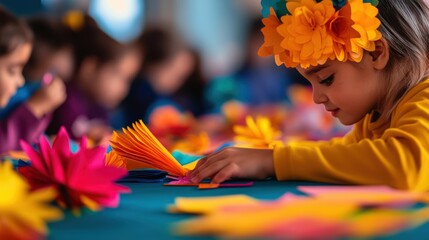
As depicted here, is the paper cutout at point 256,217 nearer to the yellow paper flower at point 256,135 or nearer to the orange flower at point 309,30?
the orange flower at point 309,30

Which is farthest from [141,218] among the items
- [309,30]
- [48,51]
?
[48,51]

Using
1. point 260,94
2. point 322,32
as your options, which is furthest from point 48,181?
point 260,94

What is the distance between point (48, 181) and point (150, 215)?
20 cm

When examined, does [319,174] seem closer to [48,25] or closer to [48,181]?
[48,181]

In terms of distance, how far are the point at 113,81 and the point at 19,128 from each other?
1484 mm

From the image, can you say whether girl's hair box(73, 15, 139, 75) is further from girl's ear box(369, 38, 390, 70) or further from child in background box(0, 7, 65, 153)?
girl's ear box(369, 38, 390, 70)

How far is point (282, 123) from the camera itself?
10.3ft

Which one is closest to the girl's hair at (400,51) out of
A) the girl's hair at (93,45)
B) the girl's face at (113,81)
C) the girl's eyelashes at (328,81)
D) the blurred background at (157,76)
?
the girl's eyelashes at (328,81)

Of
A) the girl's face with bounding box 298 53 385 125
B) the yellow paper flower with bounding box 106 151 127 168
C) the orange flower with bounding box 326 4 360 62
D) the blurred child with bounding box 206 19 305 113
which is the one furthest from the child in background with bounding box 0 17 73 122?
the orange flower with bounding box 326 4 360 62

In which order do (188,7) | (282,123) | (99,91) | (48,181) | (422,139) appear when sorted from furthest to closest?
(188,7)
(99,91)
(282,123)
(422,139)
(48,181)

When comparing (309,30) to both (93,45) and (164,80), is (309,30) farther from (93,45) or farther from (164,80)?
(164,80)

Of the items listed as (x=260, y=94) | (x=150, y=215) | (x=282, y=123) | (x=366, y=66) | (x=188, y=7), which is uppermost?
(x=188, y=7)

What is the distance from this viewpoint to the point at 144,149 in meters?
1.39

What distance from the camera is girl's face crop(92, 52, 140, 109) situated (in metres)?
3.87
